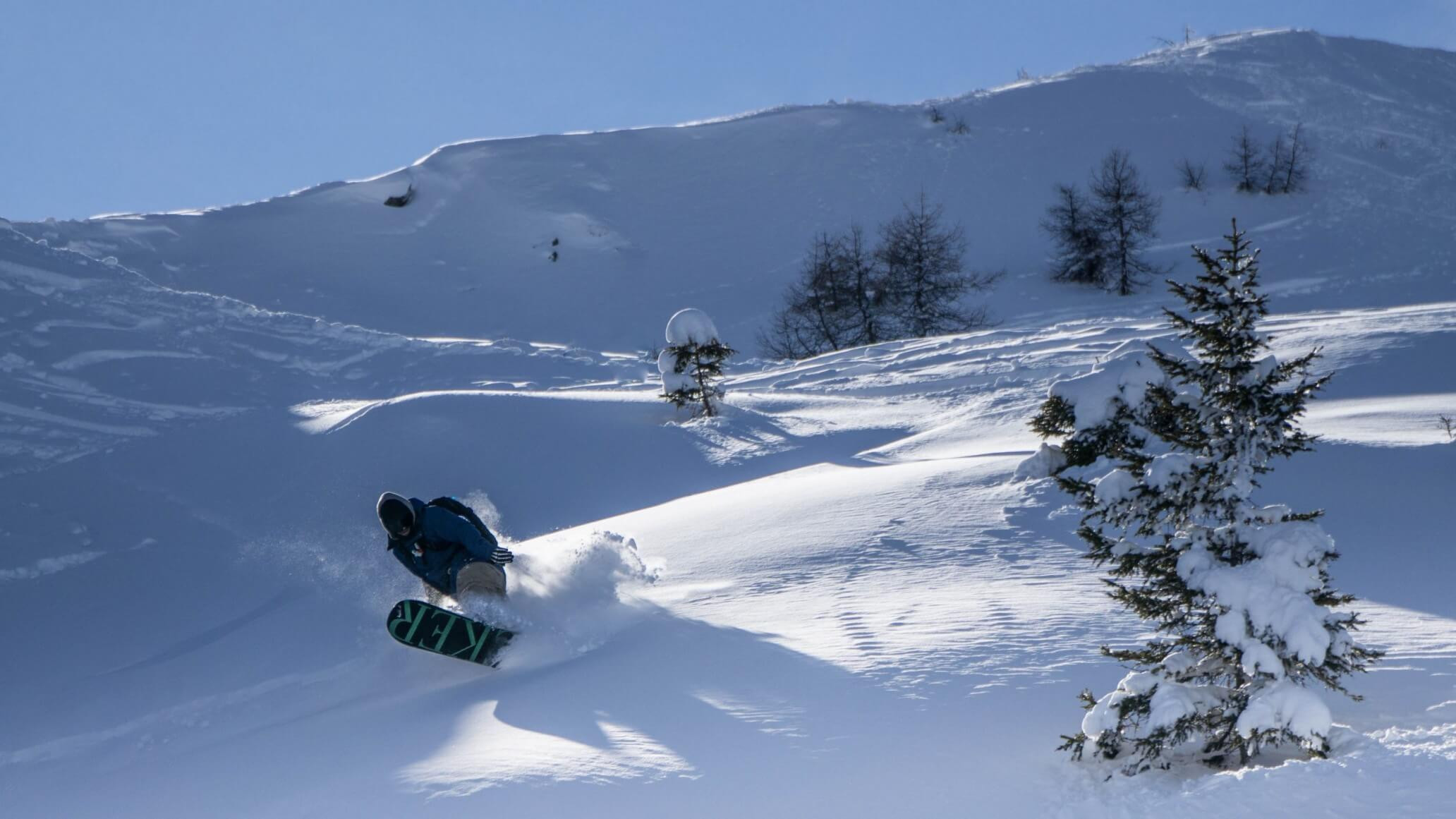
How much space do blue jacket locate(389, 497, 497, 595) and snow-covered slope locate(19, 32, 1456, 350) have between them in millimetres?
21465

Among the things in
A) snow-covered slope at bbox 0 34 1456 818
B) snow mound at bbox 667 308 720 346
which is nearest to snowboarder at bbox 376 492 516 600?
snow-covered slope at bbox 0 34 1456 818

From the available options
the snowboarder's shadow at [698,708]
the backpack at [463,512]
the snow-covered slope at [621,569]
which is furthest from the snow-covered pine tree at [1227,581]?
the backpack at [463,512]

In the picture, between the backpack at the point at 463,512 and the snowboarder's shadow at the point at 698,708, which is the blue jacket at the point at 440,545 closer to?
the backpack at the point at 463,512

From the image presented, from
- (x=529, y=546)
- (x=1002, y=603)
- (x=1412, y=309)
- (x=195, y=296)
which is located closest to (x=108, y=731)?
(x=529, y=546)

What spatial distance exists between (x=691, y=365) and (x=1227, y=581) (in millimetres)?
12387

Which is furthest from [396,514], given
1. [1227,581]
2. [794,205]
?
[794,205]

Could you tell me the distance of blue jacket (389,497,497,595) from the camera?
7.66 meters

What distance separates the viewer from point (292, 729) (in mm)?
6258

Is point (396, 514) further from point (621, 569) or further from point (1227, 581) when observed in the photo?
point (1227, 581)

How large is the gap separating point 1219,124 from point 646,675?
3892 centimetres

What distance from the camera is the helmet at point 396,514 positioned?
7.55 metres

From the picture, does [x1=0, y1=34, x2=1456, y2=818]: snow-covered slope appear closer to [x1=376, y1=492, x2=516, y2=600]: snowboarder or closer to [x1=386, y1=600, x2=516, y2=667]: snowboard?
[x1=386, y1=600, x2=516, y2=667]: snowboard

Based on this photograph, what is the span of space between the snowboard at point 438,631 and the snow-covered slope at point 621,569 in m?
0.21

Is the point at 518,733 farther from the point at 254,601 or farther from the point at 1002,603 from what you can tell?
the point at 254,601
